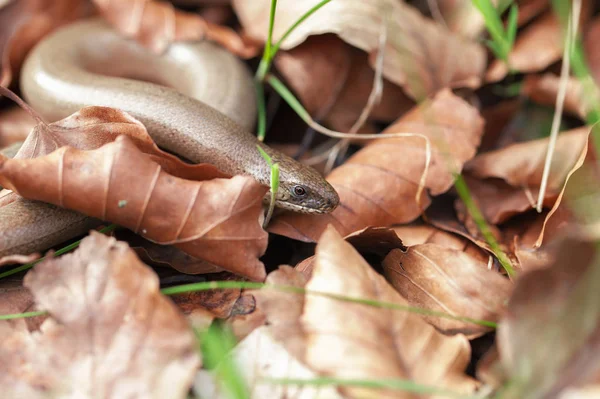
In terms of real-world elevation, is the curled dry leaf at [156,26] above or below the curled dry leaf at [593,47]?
below

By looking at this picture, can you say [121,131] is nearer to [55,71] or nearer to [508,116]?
[55,71]

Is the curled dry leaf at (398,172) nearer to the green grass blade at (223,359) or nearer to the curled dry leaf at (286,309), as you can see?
the curled dry leaf at (286,309)

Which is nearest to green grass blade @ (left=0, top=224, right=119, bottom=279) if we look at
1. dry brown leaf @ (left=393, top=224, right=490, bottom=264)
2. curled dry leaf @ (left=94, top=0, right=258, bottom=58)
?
dry brown leaf @ (left=393, top=224, right=490, bottom=264)

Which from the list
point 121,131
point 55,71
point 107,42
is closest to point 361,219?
point 121,131

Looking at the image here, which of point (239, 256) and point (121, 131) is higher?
point (121, 131)

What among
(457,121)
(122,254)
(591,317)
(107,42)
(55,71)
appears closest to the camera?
(591,317)

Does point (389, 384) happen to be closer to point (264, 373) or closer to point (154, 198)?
point (264, 373)

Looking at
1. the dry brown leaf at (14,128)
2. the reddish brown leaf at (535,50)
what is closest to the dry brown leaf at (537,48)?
the reddish brown leaf at (535,50)
